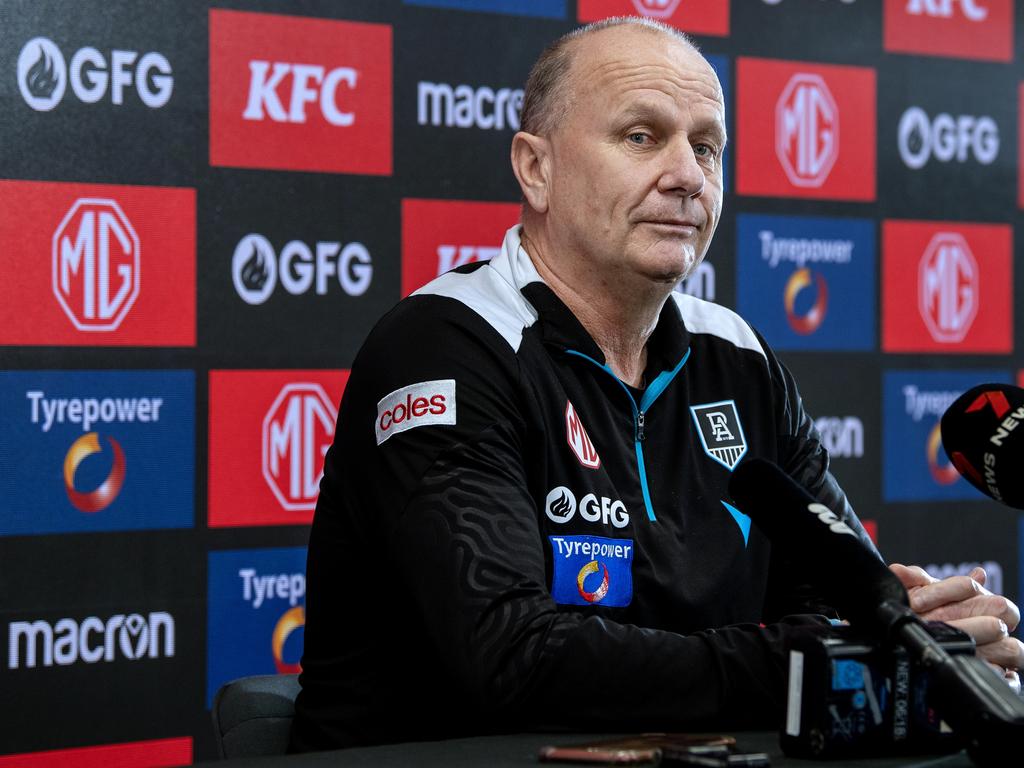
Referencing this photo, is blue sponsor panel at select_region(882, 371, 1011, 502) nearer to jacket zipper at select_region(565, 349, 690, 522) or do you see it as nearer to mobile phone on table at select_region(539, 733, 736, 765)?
jacket zipper at select_region(565, 349, 690, 522)

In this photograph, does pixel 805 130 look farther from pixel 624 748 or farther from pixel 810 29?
pixel 624 748

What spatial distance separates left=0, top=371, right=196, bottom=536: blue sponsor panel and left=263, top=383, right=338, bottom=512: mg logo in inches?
6.0

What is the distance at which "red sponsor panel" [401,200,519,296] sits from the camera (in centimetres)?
264

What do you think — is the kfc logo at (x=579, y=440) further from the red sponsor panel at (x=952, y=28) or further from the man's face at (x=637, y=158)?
the red sponsor panel at (x=952, y=28)

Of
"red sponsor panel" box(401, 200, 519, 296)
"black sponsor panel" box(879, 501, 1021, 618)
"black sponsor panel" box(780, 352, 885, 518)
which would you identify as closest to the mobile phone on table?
"red sponsor panel" box(401, 200, 519, 296)

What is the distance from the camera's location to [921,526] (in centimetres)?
316

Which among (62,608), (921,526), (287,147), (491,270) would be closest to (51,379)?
(62,608)

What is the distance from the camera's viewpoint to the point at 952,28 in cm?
323

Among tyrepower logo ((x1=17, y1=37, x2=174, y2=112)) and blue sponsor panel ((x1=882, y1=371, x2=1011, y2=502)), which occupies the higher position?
tyrepower logo ((x1=17, y1=37, x2=174, y2=112))

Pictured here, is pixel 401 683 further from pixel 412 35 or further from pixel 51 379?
pixel 412 35

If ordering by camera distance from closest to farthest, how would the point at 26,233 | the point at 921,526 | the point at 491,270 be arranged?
the point at 491,270 < the point at 26,233 < the point at 921,526

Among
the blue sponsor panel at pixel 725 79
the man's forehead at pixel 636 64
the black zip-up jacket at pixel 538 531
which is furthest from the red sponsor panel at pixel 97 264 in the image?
the blue sponsor panel at pixel 725 79

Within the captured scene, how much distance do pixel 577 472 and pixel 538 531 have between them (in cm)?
14

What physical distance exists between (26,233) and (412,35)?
2.78ft
